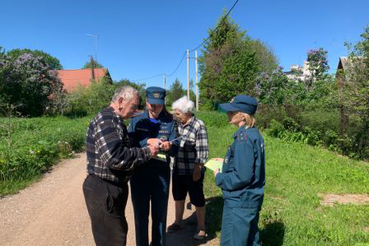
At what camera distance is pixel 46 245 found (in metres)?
3.59

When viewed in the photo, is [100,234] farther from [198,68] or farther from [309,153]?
[198,68]

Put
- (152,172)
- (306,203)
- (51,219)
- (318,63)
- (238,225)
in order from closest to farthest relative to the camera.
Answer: (238,225), (152,172), (51,219), (306,203), (318,63)

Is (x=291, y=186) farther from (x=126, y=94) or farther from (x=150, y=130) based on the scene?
(x=126, y=94)

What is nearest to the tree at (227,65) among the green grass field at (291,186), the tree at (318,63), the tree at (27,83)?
the tree at (318,63)

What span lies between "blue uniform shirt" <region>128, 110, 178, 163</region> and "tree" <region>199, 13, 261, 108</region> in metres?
18.1

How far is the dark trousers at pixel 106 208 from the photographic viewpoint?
2.33m

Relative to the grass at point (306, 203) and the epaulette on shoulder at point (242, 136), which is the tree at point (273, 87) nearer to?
the grass at point (306, 203)

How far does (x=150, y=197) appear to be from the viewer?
300 centimetres

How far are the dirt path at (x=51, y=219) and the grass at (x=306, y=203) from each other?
34.0 inches

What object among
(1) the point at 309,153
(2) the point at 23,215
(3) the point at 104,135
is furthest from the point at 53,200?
(1) the point at 309,153

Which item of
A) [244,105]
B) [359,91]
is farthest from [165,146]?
[359,91]

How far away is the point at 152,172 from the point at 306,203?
331 centimetres

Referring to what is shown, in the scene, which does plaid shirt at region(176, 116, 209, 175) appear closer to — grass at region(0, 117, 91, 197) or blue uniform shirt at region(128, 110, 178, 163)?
blue uniform shirt at region(128, 110, 178, 163)

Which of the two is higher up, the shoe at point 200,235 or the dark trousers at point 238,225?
the dark trousers at point 238,225
